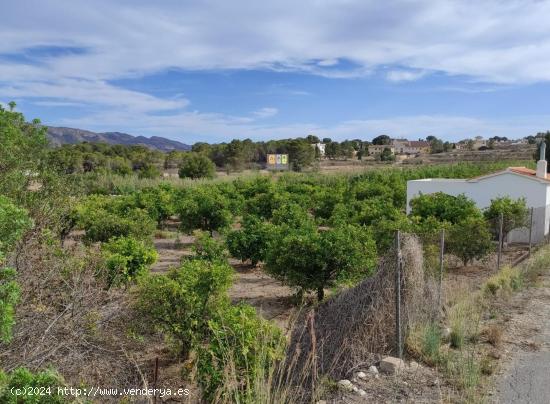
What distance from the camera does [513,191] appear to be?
1778 cm

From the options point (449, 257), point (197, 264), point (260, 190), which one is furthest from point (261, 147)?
point (197, 264)

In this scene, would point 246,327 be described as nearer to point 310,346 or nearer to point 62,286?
point 310,346

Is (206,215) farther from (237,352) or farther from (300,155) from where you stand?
(300,155)

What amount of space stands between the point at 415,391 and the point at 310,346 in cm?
126

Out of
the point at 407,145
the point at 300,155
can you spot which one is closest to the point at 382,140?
the point at 407,145

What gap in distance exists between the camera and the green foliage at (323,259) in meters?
8.97

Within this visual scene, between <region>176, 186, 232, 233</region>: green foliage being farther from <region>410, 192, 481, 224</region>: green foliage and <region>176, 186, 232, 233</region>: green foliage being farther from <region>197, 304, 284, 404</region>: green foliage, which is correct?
<region>197, 304, 284, 404</region>: green foliage

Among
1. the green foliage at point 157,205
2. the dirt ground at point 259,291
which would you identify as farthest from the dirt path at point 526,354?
the green foliage at point 157,205

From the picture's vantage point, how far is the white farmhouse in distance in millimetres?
17141

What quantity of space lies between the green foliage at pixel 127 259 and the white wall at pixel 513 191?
44.3 ft

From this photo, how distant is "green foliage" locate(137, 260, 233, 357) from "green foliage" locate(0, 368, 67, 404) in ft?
8.38

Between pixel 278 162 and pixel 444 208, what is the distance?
5221 cm

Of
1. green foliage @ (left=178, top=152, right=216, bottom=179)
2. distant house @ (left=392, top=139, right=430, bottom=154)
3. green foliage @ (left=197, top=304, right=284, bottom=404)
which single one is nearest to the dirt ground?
green foliage @ (left=197, top=304, right=284, bottom=404)

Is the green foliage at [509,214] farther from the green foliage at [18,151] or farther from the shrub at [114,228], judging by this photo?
the green foliage at [18,151]
